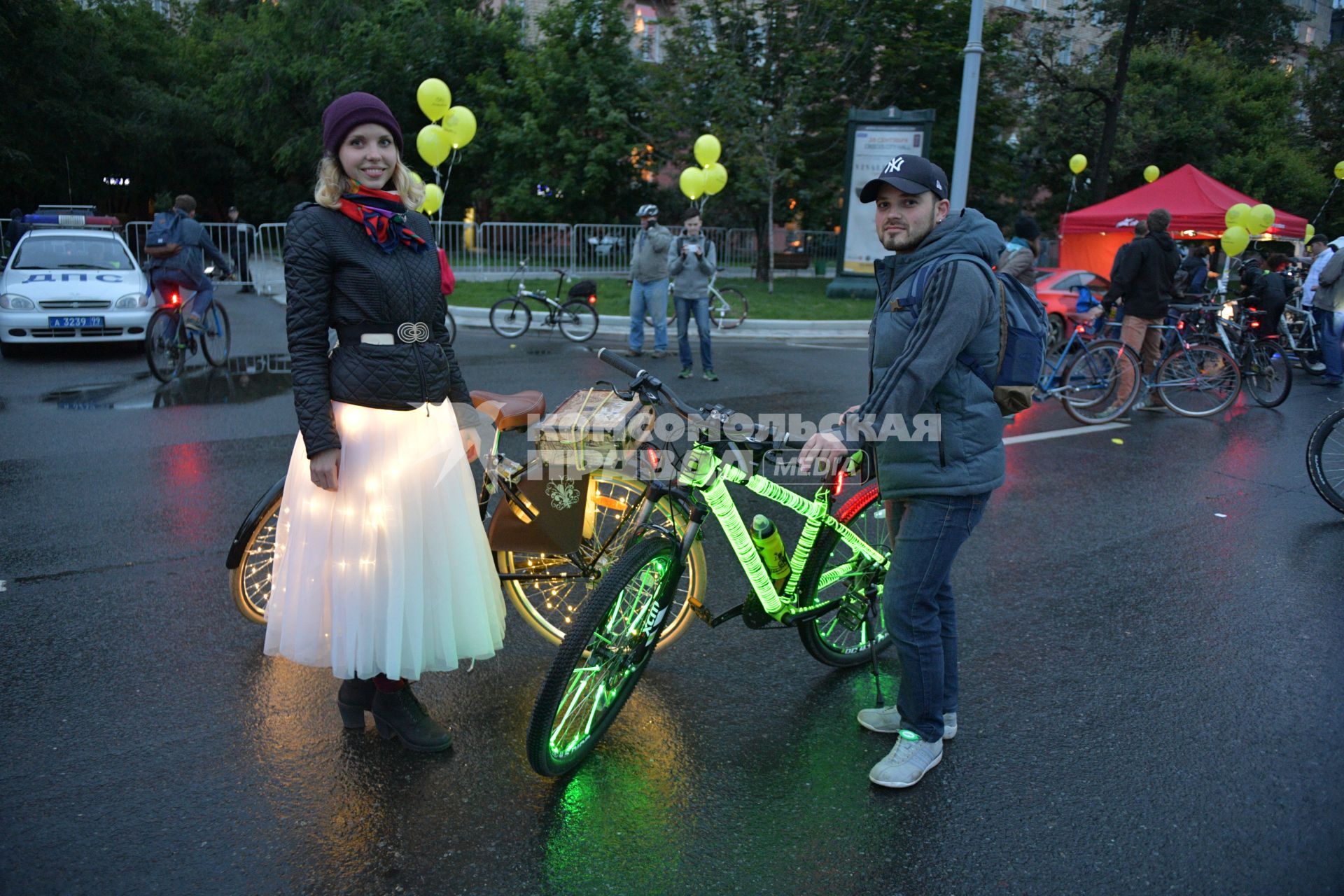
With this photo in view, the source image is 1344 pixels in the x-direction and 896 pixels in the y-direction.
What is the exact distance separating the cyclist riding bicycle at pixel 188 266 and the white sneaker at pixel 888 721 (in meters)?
9.58

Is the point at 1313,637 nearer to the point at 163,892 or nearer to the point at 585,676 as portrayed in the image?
the point at 585,676

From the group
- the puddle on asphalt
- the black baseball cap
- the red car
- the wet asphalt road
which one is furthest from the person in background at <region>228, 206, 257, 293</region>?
the black baseball cap

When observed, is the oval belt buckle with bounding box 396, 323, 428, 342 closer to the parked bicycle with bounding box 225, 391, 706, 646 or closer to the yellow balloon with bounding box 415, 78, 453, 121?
the parked bicycle with bounding box 225, 391, 706, 646

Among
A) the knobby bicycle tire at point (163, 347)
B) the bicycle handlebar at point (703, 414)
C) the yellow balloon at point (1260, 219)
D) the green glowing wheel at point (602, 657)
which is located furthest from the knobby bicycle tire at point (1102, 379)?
the yellow balloon at point (1260, 219)

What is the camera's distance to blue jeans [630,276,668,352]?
41.4ft

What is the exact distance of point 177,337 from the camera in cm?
1066

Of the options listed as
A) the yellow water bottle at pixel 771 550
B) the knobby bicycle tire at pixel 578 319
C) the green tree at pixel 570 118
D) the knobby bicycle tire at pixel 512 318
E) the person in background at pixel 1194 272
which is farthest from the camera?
the green tree at pixel 570 118

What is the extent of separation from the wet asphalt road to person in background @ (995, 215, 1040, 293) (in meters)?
3.27

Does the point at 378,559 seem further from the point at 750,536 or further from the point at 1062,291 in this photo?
the point at 1062,291

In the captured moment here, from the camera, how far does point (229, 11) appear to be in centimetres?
4416

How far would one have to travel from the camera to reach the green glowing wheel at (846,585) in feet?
12.5

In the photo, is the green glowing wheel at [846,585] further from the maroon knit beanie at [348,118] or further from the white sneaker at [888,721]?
the maroon knit beanie at [348,118]

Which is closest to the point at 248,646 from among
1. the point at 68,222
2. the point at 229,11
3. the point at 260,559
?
the point at 260,559

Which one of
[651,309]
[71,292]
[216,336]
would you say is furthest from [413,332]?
[71,292]
